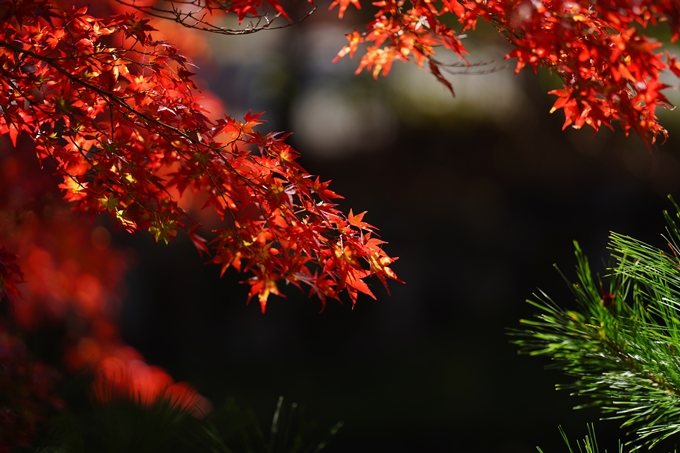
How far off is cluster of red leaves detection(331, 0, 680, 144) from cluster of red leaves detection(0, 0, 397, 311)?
0.45 metres

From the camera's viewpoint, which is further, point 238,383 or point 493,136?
point 493,136

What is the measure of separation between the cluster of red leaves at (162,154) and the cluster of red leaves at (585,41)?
0.45m

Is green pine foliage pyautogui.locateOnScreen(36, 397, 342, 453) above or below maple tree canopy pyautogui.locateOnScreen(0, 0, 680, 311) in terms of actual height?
below

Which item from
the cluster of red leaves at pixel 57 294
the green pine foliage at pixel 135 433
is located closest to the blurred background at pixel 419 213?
the cluster of red leaves at pixel 57 294

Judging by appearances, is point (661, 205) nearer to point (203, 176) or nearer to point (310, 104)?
point (310, 104)

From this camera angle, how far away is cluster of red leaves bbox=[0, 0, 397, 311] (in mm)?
1500

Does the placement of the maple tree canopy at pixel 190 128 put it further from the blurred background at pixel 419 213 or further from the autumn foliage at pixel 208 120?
the blurred background at pixel 419 213

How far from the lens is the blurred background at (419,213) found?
705cm

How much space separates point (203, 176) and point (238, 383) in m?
5.37

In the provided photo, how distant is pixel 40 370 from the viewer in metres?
2.61

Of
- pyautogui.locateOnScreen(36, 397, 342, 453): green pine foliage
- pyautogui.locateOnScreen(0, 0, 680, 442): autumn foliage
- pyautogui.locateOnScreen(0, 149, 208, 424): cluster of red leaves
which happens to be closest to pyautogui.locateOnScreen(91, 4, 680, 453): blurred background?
pyautogui.locateOnScreen(0, 149, 208, 424): cluster of red leaves

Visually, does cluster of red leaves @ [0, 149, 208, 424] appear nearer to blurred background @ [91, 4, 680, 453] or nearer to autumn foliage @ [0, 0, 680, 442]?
autumn foliage @ [0, 0, 680, 442]

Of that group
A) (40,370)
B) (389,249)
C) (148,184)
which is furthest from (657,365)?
(389,249)

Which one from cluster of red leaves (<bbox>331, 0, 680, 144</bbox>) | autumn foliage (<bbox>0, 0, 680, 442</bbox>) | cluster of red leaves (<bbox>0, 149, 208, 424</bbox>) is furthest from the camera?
cluster of red leaves (<bbox>0, 149, 208, 424</bbox>)
